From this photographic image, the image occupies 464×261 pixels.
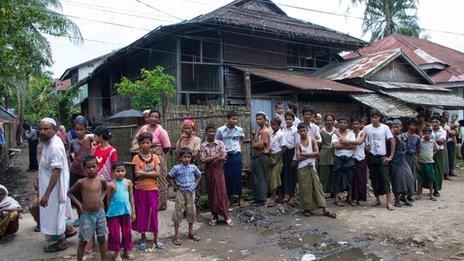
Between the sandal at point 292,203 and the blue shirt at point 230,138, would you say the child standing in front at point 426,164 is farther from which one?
the blue shirt at point 230,138

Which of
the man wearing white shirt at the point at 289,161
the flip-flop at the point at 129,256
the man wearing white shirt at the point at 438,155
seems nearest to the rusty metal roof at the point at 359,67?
the man wearing white shirt at the point at 438,155

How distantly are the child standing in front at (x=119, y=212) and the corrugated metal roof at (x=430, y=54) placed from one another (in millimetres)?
16409

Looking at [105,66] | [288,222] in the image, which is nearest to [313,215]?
[288,222]

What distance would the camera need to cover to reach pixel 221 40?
14.2 meters

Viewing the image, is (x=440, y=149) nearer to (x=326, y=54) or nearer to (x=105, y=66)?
(x=326, y=54)

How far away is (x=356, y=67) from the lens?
15.5 m

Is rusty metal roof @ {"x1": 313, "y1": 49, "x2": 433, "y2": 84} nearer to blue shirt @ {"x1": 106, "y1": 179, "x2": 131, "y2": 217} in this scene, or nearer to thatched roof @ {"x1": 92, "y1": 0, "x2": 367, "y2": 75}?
thatched roof @ {"x1": 92, "y1": 0, "x2": 367, "y2": 75}

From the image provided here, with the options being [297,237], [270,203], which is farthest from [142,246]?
[270,203]

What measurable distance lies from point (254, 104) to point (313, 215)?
4.92m

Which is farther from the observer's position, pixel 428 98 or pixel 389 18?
pixel 389 18

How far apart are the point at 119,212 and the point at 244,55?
10780mm

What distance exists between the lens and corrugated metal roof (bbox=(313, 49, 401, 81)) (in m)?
14.7

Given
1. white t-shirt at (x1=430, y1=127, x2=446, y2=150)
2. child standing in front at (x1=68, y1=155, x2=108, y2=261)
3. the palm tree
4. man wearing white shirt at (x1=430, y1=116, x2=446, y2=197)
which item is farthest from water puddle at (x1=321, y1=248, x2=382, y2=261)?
the palm tree

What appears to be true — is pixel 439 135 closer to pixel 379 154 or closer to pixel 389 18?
pixel 379 154
